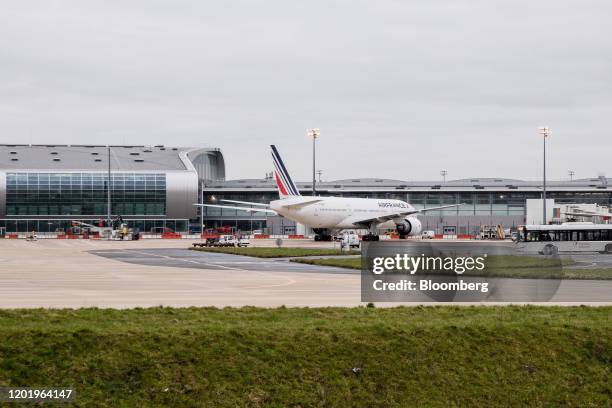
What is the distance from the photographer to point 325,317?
72.6ft

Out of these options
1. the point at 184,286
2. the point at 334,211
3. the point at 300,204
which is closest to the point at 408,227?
the point at 334,211

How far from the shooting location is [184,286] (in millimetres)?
35594

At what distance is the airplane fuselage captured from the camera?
336ft

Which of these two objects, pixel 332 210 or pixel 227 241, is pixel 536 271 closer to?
pixel 227 241

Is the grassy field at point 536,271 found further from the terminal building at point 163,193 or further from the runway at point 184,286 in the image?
the terminal building at point 163,193

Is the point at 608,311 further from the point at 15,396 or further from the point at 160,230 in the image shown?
the point at 160,230

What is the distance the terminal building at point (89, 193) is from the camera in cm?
17050

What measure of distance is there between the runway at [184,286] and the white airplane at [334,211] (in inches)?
1932

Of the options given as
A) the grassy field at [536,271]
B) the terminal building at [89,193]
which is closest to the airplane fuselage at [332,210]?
the grassy field at [536,271]

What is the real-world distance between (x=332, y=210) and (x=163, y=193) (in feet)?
248

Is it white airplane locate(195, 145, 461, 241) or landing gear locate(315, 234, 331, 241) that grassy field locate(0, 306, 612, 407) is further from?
landing gear locate(315, 234, 331, 241)

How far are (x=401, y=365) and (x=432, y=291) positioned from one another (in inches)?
327

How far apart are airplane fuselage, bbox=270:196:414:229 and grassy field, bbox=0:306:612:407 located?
8119 centimetres

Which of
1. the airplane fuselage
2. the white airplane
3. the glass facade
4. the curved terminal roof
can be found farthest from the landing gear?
the curved terminal roof
